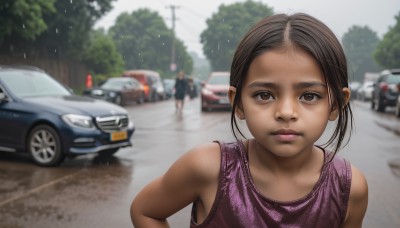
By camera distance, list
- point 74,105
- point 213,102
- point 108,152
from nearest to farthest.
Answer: point 74,105, point 108,152, point 213,102

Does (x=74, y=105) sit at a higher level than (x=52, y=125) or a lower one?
higher

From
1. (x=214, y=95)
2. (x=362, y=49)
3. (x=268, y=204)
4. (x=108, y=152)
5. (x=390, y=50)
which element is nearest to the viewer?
(x=268, y=204)

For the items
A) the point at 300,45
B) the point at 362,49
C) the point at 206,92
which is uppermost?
the point at 362,49

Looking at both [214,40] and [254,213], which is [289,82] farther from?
[214,40]

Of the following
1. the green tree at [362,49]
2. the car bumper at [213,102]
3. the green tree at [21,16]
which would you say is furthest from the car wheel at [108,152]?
the green tree at [362,49]

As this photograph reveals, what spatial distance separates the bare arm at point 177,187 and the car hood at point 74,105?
583 cm

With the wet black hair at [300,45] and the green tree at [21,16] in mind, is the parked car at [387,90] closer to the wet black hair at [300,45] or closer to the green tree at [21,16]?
the green tree at [21,16]

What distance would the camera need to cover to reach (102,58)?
34625 mm

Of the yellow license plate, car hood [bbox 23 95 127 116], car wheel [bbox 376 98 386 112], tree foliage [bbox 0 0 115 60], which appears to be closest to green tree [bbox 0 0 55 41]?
tree foliage [bbox 0 0 115 60]

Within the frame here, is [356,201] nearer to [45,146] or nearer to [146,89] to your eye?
[45,146]

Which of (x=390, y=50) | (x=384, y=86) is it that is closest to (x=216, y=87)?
(x=384, y=86)

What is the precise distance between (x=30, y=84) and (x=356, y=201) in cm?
732

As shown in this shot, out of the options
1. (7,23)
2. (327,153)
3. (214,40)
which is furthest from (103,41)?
(327,153)

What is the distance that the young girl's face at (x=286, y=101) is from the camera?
1.37m
